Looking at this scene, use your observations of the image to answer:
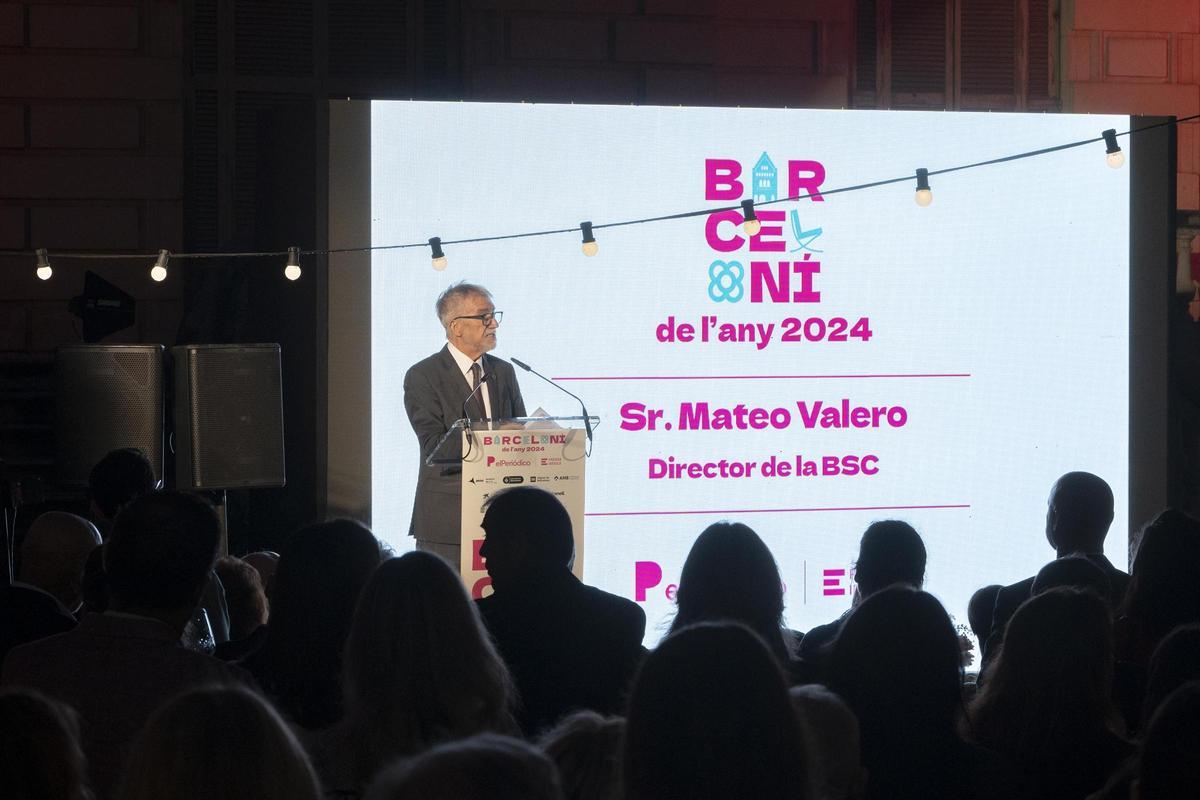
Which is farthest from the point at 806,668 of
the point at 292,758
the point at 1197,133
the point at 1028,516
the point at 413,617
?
the point at 1197,133

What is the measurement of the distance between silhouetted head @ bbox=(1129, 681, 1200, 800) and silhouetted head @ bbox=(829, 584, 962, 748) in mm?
799

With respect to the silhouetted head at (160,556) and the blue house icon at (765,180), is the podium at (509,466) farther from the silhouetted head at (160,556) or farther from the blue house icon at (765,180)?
the silhouetted head at (160,556)

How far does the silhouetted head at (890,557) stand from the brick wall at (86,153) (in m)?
5.22

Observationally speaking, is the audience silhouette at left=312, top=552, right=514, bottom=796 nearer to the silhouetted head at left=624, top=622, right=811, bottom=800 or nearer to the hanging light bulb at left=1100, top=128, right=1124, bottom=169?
the silhouetted head at left=624, top=622, right=811, bottom=800

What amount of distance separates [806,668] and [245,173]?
595 cm

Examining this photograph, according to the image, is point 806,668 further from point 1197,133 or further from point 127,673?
point 1197,133

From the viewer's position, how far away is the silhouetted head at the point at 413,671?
2.16 meters

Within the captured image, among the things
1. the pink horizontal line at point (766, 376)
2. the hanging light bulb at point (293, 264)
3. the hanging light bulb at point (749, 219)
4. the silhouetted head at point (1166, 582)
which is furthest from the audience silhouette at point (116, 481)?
the silhouetted head at point (1166, 582)

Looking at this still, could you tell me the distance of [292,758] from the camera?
1.46 meters

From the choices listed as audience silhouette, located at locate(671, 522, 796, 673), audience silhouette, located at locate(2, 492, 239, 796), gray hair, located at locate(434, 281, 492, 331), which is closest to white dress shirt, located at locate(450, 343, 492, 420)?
gray hair, located at locate(434, 281, 492, 331)

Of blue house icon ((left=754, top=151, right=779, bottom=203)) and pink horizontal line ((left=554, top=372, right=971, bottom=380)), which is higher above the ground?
blue house icon ((left=754, top=151, right=779, bottom=203))

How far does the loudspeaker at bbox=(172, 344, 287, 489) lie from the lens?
597 cm

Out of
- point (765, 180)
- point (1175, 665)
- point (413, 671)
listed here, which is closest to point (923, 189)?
point (765, 180)

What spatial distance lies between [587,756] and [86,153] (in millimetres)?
6833
